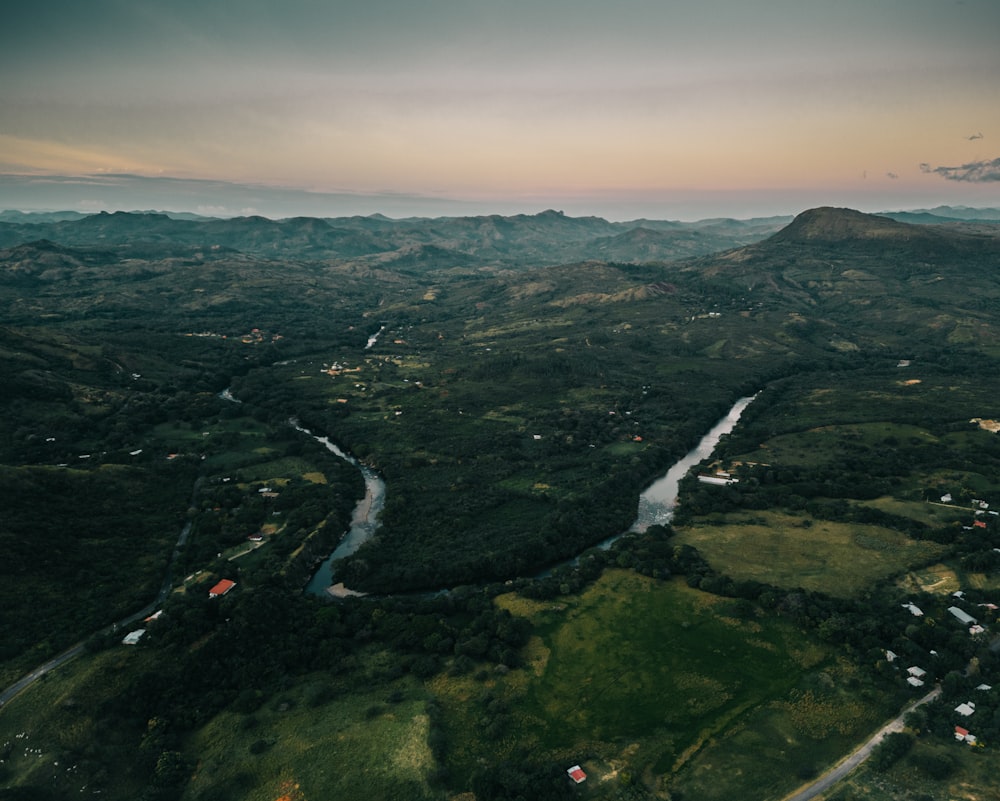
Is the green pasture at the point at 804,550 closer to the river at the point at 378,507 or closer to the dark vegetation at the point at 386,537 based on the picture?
the dark vegetation at the point at 386,537

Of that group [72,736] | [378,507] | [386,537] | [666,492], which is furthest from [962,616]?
[72,736]

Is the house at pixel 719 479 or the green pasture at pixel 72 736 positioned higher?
the green pasture at pixel 72 736

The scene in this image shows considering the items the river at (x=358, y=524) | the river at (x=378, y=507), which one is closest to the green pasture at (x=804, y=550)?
the river at (x=378, y=507)

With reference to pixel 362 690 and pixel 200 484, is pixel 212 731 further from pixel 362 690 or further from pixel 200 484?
pixel 200 484

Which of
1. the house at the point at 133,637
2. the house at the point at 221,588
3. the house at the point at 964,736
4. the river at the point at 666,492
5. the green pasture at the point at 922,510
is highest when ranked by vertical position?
the house at the point at 964,736

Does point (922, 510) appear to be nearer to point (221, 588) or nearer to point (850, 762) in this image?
point (850, 762)
